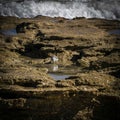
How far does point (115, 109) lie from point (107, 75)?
0.63m

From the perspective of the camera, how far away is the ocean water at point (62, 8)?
18188 mm

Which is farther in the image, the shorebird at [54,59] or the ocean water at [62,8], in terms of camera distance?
the ocean water at [62,8]

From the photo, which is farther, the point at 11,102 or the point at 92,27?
the point at 92,27

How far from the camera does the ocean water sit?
18188 mm

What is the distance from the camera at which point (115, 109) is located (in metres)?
5.93

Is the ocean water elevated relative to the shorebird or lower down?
elevated

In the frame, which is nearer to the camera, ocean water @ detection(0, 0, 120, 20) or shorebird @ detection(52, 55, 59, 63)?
shorebird @ detection(52, 55, 59, 63)

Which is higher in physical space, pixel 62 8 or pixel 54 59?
pixel 62 8

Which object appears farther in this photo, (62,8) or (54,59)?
(62,8)

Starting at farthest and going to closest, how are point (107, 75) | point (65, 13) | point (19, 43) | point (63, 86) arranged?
point (65, 13)
point (19, 43)
point (107, 75)
point (63, 86)

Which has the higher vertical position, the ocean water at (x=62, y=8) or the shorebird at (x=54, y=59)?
the ocean water at (x=62, y=8)

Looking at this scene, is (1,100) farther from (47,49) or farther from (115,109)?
(47,49)

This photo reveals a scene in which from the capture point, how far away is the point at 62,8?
18.7 meters

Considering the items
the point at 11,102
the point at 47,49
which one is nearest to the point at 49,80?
the point at 11,102
